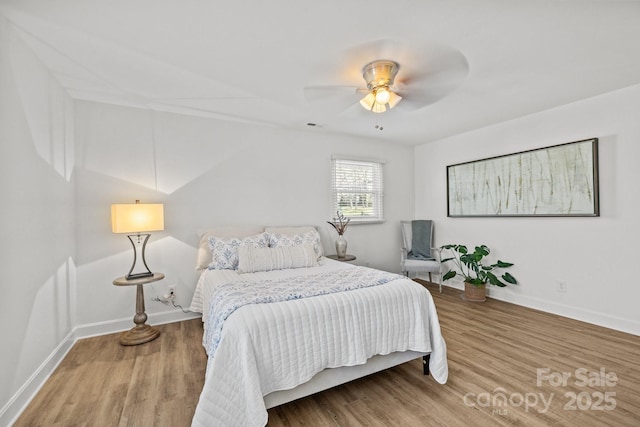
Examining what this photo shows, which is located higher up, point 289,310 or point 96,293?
point 289,310

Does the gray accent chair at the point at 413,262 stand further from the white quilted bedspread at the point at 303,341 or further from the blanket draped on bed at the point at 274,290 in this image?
the white quilted bedspread at the point at 303,341

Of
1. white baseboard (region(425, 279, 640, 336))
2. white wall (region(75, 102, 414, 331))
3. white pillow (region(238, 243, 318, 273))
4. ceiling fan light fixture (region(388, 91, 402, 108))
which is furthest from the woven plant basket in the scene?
ceiling fan light fixture (region(388, 91, 402, 108))

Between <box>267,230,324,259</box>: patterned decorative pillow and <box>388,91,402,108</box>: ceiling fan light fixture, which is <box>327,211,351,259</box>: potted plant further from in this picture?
<box>388,91,402,108</box>: ceiling fan light fixture

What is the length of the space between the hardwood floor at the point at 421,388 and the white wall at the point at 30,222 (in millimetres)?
242

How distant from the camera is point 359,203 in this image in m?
4.74

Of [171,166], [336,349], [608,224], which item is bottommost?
[336,349]

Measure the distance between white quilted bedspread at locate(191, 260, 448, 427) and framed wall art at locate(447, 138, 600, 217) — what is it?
240 centimetres

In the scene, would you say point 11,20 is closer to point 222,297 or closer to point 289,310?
point 222,297

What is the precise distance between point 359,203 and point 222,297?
3074 mm

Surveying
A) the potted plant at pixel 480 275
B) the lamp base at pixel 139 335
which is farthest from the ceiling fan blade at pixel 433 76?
the lamp base at pixel 139 335

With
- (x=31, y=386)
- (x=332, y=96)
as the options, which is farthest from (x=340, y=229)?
(x=31, y=386)

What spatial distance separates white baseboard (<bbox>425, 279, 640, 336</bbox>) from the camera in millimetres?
2918

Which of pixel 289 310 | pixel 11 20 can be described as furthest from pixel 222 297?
pixel 11 20

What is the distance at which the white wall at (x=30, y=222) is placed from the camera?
179cm
